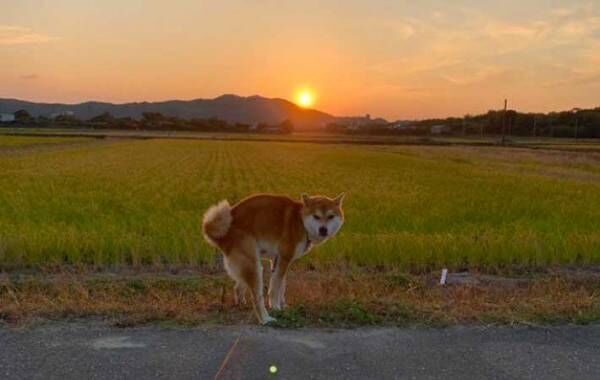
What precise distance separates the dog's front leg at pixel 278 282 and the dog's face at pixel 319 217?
427 millimetres

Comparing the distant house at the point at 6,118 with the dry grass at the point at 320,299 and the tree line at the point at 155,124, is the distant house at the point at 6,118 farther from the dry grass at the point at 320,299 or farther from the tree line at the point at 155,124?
the dry grass at the point at 320,299

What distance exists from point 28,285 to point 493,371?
241 inches

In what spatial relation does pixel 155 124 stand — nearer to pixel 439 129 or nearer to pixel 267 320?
pixel 439 129

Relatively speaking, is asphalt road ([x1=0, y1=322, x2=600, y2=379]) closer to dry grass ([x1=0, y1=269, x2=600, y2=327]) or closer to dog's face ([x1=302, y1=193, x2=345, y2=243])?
dry grass ([x1=0, y1=269, x2=600, y2=327])

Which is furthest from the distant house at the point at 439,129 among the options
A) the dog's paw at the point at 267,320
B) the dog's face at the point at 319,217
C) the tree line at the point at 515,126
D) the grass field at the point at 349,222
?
the dog's paw at the point at 267,320

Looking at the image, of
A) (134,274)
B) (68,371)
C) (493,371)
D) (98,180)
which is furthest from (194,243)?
(98,180)

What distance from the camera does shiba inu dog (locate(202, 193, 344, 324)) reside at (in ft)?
20.7

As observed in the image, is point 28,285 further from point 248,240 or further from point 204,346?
point 204,346

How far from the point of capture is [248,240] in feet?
20.8

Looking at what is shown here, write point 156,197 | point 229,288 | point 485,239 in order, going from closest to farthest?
point 229,288 → point 485,239 → point 156,197

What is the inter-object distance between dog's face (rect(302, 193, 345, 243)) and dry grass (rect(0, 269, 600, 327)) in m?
0.75

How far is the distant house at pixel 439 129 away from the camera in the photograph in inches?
5783

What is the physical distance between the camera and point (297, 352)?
496cm

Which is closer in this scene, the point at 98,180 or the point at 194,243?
the point at 194,243
